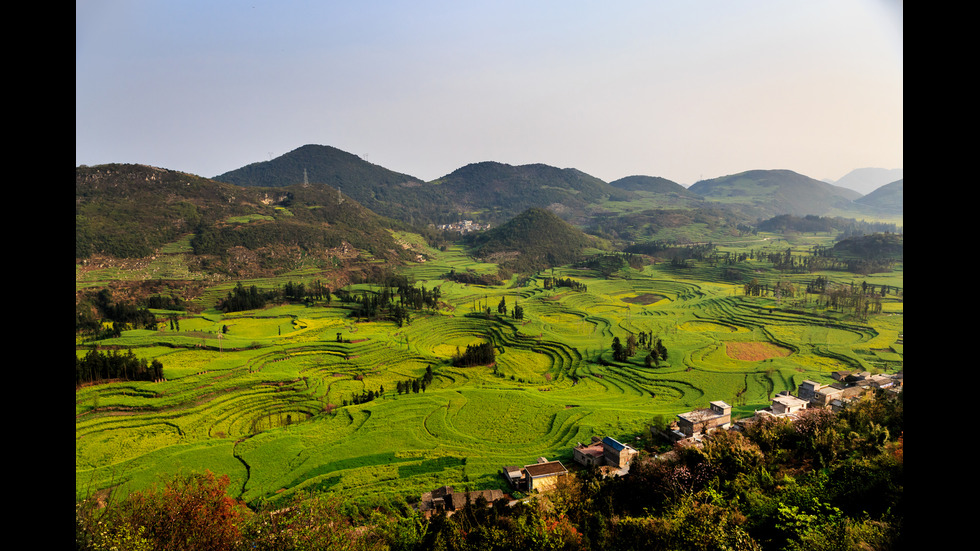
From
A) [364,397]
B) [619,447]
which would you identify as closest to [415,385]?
[364,397]

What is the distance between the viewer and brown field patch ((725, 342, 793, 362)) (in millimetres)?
44344

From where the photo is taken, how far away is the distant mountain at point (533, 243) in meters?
118

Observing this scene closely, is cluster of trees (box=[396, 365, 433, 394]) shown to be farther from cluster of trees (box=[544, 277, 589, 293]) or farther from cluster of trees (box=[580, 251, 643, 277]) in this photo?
cluster of trees (box=[580, 251, 643, 277])

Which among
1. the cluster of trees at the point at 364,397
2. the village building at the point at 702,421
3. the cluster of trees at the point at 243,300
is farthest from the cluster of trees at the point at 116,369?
the village building at the point at 702,421

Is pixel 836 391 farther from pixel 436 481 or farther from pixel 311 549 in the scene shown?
pixel 311 549

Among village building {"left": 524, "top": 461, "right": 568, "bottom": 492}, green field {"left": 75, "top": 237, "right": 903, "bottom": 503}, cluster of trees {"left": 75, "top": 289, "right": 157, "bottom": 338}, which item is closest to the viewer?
village building {"left": 524, "top": 461, "right": 568, "bottom": 492}

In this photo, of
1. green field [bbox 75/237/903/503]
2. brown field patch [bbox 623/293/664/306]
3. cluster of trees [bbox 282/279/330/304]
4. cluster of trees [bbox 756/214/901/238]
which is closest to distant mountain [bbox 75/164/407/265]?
cluster of trees [bbox 282/279/330/304]

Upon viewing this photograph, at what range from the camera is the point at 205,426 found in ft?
98.9

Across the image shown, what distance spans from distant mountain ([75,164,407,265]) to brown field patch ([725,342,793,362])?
7935cm

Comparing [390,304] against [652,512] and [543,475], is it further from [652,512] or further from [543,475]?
[652,512]

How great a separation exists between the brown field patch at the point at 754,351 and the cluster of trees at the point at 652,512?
2454cm

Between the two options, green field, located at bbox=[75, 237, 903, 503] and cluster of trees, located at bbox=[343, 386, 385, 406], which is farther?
cluster of trees, located at bbox=[343, 386, 385, 406]
